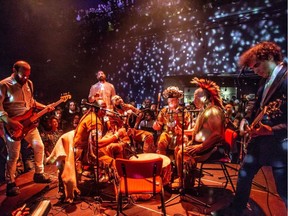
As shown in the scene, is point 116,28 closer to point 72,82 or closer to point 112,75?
point 112,75

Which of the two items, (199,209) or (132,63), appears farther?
(132,63)

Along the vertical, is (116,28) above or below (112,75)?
above

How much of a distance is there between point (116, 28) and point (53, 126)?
7.04 metres

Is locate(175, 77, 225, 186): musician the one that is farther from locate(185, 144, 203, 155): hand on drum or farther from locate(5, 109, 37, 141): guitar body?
locate(5, 109, 37, 141): guitar body

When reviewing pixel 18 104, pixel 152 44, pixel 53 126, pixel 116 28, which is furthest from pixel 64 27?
pixel 18 104

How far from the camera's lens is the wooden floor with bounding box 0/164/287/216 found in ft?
10.7

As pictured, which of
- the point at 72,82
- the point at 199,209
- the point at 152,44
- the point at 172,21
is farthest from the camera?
the point at 72,82

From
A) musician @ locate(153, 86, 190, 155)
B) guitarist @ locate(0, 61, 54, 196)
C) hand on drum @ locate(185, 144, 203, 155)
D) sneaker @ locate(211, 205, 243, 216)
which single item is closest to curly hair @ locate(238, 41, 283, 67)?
hand on drum @ locate(185, 144, 203, 155)

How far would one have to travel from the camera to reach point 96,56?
12.3 metres

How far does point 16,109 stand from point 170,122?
9.85 feet

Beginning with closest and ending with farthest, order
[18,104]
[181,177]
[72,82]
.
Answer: [181,177]
[18,104]
[72,82]

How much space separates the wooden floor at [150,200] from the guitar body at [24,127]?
3.25 feet

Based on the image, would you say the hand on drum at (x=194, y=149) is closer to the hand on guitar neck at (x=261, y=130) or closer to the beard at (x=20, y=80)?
the hand on guitar neck at (x=261, y=130)

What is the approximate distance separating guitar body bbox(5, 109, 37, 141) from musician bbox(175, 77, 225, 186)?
8.95ft
